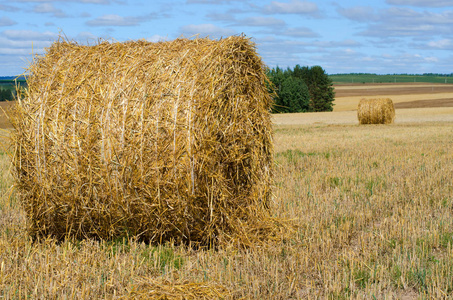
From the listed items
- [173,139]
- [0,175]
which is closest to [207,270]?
[173,139]

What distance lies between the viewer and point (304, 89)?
75.4 m

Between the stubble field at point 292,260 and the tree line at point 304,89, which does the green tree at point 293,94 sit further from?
the stubble field at point 292,260

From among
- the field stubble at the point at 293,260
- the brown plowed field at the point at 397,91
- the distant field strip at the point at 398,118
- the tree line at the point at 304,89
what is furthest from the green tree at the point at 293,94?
the field stubble at the point at 293,260

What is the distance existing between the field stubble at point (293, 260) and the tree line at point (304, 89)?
6201 cm

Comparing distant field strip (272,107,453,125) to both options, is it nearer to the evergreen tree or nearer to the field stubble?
→ the field stubble

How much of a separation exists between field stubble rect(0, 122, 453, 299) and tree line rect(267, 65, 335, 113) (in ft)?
203

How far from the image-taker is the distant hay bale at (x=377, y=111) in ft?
94.0

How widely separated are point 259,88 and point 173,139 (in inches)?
70.1

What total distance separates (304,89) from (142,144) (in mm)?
72105

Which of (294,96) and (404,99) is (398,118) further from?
(294,96)

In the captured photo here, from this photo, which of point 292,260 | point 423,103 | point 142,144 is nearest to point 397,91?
point 423,103

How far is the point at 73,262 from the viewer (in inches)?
197

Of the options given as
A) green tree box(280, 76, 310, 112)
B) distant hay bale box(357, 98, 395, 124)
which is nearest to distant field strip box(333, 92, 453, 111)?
green tree box(280, 76, 310, 112)

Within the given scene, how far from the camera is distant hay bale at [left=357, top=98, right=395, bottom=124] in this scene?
2864cm
